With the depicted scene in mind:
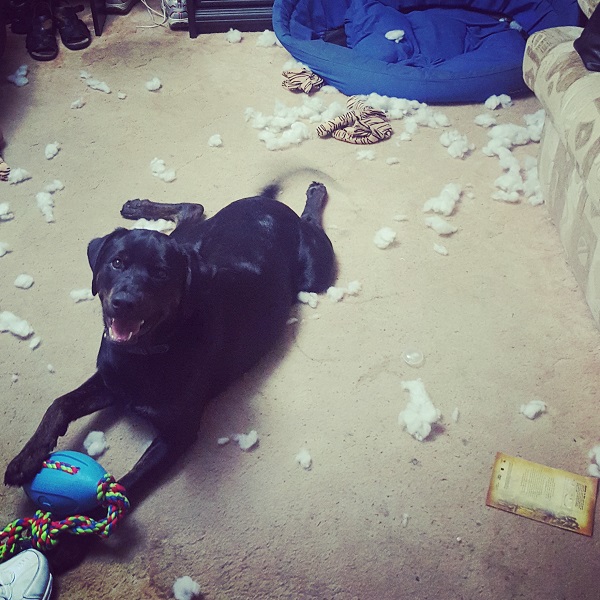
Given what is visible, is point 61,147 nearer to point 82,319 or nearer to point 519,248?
point 82,319

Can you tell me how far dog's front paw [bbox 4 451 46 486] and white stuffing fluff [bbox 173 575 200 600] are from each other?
507 millimetres

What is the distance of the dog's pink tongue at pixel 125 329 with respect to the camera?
1782mm

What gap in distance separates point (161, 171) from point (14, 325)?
1.07 metres

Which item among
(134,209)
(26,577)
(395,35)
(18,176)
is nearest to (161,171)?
(134,209)

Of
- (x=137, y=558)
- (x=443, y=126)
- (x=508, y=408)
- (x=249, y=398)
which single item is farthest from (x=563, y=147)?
(x=137, y=558)

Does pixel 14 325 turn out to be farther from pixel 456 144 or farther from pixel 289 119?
pixel 456 144

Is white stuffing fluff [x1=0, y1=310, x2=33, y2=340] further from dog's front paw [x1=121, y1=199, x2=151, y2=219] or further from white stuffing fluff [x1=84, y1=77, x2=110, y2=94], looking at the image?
white stuffing fluff [x1=84, y1=77, x2=110, y2=94]

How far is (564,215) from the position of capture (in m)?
2.65

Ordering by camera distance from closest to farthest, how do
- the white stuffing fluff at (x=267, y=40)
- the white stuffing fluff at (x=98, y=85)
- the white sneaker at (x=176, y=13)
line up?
1. the white stuffing fluff at (x=98, y=85)
2. the white stuffing fluff at (x=267, y=40)
3. the white sneaker at (x=176, y=13)

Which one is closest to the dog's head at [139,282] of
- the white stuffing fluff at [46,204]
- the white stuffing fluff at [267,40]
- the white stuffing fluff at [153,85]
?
the white stuffing fluff at [46,204]

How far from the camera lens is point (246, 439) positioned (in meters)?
2.04

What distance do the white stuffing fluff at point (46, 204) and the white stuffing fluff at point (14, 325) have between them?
22.9 inches

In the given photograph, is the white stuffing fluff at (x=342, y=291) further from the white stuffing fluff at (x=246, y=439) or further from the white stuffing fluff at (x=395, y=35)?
the white stuffing fluff at (x=395, y=35)

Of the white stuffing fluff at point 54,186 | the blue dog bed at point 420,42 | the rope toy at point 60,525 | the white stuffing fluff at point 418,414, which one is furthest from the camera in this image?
the blue dog bed at point 420,42
